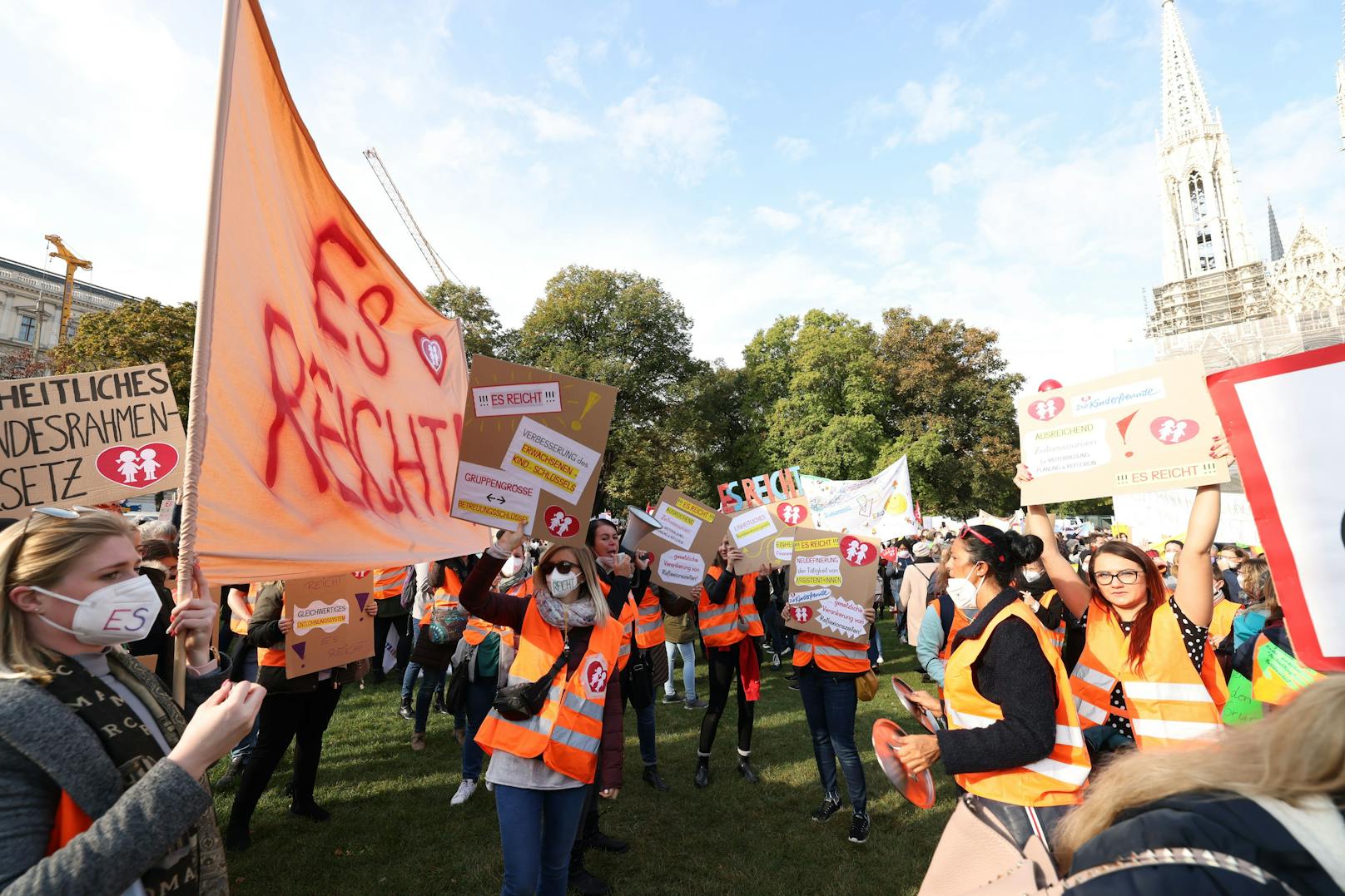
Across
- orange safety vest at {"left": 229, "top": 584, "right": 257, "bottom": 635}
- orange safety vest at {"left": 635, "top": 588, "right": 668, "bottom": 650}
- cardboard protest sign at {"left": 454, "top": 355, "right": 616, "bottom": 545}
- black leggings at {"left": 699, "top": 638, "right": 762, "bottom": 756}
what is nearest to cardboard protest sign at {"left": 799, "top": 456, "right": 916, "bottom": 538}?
orange safety vest at {"left": 635, "top": 588, "right": 668, "bottom": 650}

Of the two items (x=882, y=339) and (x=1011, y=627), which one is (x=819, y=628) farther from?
(x=882, y=339)

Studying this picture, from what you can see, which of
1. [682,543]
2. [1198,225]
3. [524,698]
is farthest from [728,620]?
[1198,225]

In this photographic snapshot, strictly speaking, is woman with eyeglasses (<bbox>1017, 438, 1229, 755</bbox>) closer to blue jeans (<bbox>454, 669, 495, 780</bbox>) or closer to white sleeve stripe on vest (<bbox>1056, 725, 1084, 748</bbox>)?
white sleeve stripe on vest (<bbox>1056, 725, 1084, 748</bbox>)

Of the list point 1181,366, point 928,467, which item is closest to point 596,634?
point 1181,366

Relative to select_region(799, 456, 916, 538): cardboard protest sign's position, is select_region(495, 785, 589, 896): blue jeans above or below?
below

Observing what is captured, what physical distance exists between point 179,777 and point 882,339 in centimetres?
3616

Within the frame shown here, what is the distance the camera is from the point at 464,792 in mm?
5762

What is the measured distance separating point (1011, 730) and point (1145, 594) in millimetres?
1335

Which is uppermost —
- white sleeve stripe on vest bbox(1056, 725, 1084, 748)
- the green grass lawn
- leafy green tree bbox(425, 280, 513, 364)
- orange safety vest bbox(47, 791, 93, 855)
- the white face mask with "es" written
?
leafy green tree bbox(425, 280, 513, 364)

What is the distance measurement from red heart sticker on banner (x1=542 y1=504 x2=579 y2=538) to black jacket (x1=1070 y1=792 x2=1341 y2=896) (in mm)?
2677

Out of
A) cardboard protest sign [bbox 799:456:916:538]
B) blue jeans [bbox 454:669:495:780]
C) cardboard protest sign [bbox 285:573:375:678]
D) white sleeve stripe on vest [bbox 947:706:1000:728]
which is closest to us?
white sleeve stripe on vest [bbox 947:706:1000:728]

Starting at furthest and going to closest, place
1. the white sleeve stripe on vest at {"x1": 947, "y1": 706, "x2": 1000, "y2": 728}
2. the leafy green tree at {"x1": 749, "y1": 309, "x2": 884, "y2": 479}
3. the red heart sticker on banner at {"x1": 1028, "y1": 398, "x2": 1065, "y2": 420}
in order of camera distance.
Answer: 1. the leafy green tree at {"x1": 749, "y1": 309, "x2": 884, "y2": 479}
2. the red heart sticker on banner at {"x1": 1028, "y1": 398, "x2": 1065, "y2": 420}
3. the white sleeve stripe on vest at {"x1": 947, "y1": 706, "x2": 1000, "y2": 728}

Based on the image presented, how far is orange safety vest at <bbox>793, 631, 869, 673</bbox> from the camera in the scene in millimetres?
5234

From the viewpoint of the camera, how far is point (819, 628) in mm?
5379
